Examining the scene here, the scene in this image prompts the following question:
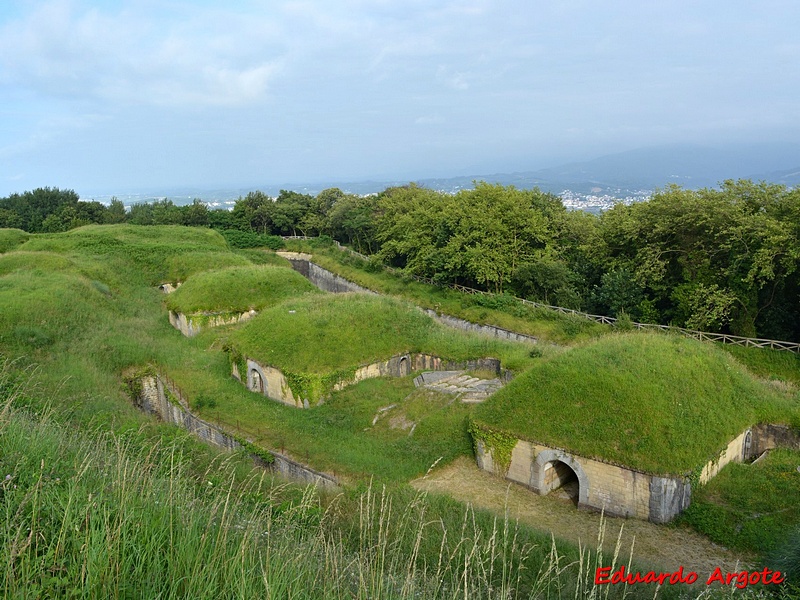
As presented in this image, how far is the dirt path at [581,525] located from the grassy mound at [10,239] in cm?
3890

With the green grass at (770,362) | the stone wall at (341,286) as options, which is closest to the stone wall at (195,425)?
the stone wall at (341,286)

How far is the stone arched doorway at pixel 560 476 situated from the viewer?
1144 cm

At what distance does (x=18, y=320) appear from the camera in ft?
68.1

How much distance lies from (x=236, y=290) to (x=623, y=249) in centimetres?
2027

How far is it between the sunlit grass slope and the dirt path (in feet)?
19.6

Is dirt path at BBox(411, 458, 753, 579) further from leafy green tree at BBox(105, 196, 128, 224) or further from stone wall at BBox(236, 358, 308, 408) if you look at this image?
leafy green tree at BBox(105, 196, 128, 224)

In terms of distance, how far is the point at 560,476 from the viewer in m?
12.5

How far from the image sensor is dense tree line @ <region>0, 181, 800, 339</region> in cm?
2153

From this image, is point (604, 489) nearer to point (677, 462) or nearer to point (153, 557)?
point (677, 462)

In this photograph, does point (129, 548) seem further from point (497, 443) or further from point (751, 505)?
point (751, 505)

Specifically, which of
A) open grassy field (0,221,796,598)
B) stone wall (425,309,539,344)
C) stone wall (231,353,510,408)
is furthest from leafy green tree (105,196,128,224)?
stone wall (231,353,510,408)

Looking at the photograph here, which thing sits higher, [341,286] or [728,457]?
[341,286]

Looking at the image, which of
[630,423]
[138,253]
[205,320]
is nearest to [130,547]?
[630,423]

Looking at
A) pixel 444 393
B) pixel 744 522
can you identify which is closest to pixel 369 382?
pixel 444 393
